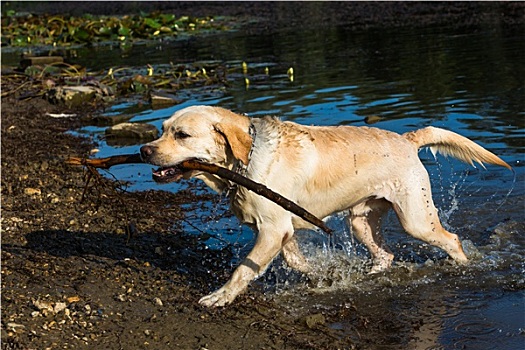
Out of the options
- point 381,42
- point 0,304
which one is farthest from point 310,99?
point 0,304

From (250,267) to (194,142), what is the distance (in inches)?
45.9

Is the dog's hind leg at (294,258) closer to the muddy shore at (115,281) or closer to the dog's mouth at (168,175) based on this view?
the muddy shore at (115,281)

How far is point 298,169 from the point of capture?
664cm

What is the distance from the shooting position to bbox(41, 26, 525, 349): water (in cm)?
651

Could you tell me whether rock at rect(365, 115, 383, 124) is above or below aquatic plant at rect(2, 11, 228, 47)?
below

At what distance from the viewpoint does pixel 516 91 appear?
15.1 meters

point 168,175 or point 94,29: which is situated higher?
point 94,29

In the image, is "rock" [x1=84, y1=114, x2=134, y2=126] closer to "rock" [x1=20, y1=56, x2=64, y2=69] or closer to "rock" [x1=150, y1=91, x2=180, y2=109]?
"rock" [x1=150, y1=91, x2=180, y2=109]

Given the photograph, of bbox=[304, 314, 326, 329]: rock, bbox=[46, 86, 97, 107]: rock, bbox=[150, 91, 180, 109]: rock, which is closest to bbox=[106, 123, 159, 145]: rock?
bbox=[150, 91, 180, 109]: rock

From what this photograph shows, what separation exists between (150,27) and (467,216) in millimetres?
26496

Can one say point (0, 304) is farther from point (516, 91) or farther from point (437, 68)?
point (437, 68)

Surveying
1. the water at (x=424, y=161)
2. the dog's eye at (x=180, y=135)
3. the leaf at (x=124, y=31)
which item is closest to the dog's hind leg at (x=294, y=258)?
the water at (x=424, y=161)

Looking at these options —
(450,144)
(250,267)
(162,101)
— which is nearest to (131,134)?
(162,101)

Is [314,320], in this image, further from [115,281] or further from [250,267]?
[115,281]
